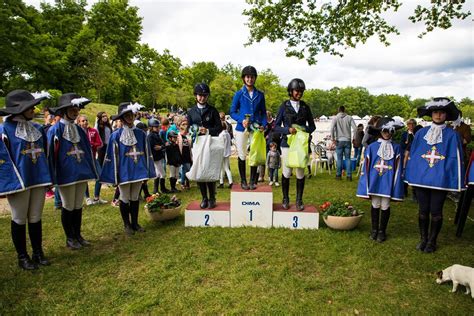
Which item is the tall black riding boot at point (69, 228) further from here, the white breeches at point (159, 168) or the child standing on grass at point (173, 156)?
the child standing on grass at point (173, 156)

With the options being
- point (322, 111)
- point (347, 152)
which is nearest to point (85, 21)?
point (347, 152)

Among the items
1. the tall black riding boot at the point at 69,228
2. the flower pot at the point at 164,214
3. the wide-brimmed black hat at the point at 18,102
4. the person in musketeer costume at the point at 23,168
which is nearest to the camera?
the person in musketeer costume at the point at 23,168

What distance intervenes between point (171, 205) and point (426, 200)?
4.31 m

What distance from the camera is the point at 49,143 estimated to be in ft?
14.6

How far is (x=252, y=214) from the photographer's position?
550cm

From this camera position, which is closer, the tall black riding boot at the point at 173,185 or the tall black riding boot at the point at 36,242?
the tall black riding boot at the point at 36,242

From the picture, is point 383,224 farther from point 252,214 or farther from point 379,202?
point 252,214

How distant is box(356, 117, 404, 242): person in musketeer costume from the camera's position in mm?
4797

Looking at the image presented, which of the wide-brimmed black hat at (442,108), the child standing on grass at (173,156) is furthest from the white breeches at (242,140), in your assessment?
the child standing on grass at (173,156)

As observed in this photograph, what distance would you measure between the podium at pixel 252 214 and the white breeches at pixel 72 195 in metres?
1.79

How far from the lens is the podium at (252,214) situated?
541 cm

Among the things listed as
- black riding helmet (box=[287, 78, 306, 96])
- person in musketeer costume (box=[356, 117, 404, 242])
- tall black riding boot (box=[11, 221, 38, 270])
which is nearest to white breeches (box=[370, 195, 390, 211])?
person in musketeer costume (box=[356, 117, 404, 242])

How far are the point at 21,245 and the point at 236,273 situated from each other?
2.91m

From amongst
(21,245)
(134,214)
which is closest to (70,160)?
A: (21,245)
